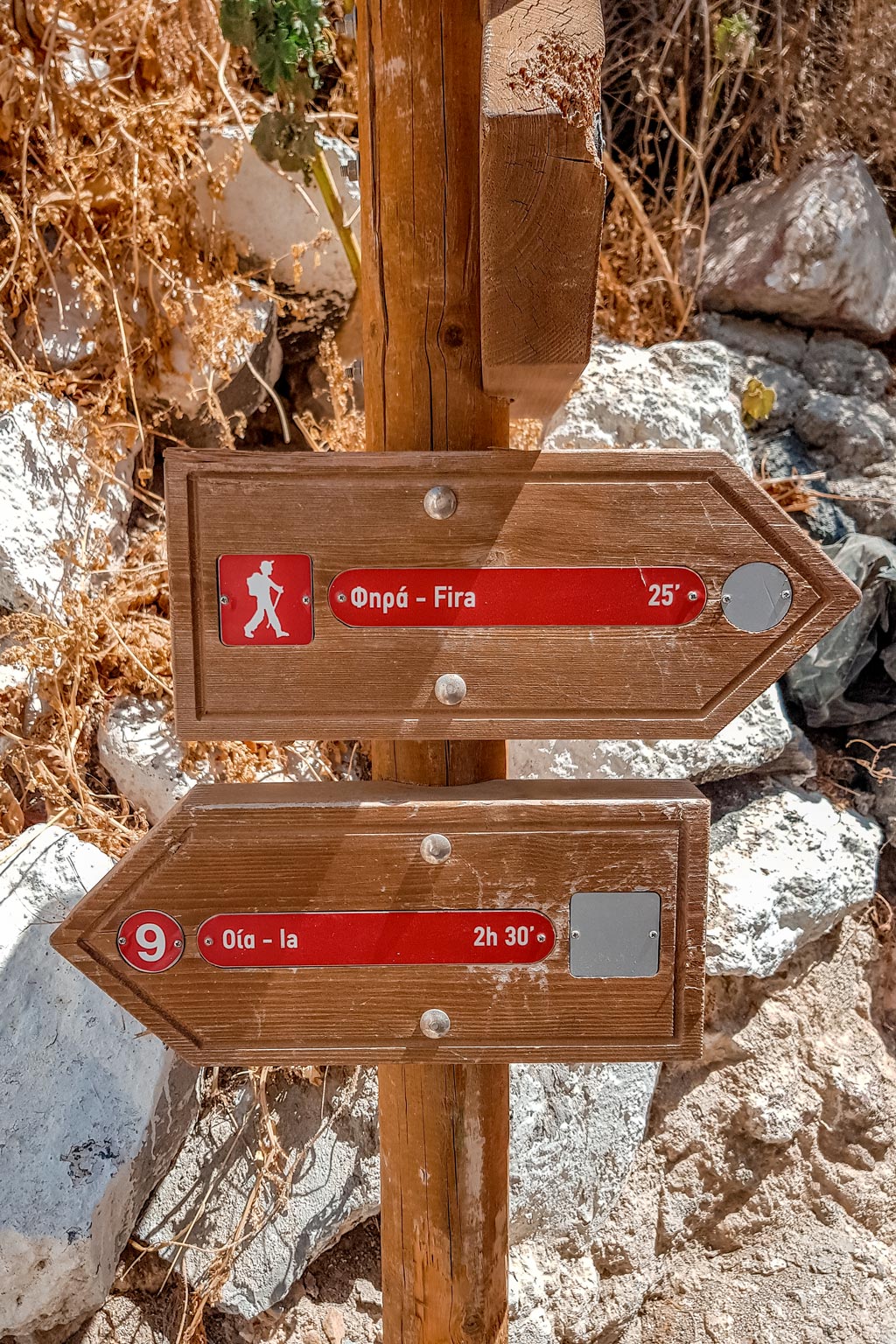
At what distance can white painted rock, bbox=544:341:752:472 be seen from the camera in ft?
7.65

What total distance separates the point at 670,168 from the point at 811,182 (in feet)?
1.81

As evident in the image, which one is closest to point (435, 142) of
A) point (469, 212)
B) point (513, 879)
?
point (469, 212)

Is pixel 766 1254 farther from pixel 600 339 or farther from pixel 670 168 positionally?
pixel 670 168

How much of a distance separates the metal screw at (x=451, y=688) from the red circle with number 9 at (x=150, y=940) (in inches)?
16.4

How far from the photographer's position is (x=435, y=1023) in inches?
41.8

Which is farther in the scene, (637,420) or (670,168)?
(670,168)

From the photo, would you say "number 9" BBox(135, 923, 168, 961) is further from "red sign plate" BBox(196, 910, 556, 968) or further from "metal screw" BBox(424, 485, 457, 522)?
"metal screw" BBox(424, 485, 457, 522)

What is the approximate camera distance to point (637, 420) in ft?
7.66

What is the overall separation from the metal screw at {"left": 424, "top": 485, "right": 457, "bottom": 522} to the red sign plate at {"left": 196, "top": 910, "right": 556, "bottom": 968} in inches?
17.9

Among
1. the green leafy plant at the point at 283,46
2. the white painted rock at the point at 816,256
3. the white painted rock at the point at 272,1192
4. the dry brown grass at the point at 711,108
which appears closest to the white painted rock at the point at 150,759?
the white painted rock at the point at 272,1192

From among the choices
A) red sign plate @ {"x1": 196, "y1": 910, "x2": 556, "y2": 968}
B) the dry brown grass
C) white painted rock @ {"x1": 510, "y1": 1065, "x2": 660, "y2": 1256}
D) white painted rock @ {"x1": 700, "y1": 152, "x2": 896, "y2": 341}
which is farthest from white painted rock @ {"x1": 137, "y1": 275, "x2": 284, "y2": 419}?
white painted rock @ {"x1": 510, "y1": 1065, "x2": 660, "y2": 1256}

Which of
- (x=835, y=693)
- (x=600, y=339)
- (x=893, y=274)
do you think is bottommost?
(x=835, y=693)

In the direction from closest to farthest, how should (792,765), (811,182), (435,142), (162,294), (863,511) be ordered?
(435,142), (162,294), (792,765), (863,511), (811,182)

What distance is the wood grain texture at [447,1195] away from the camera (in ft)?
3.97
